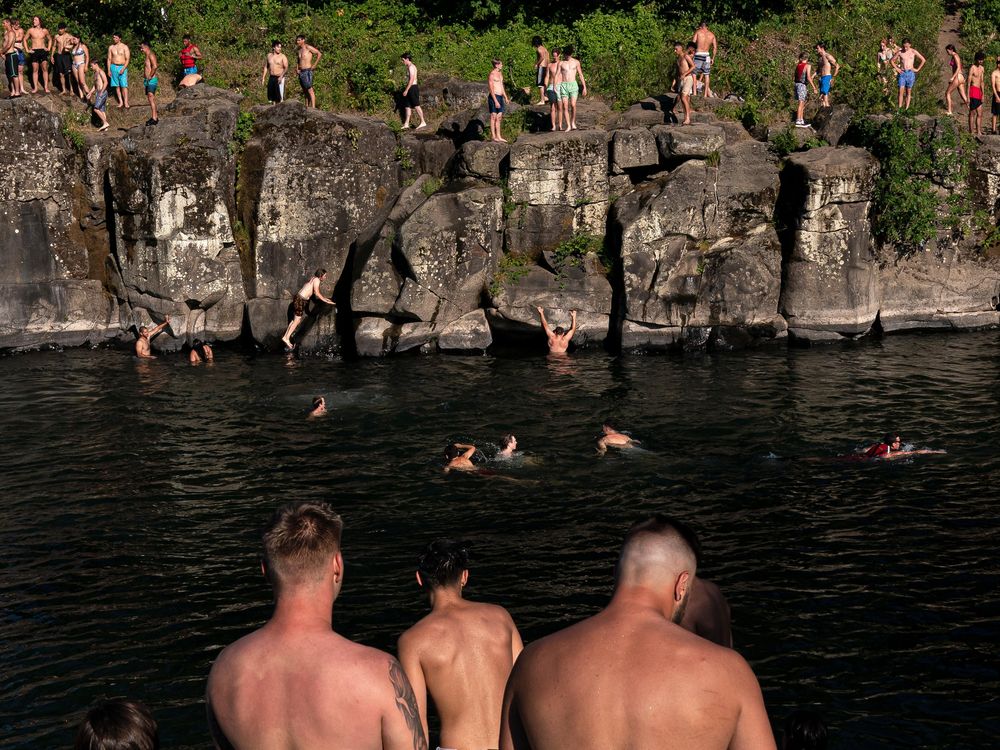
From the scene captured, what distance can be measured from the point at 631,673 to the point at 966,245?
2542cm

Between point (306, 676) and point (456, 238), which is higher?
point (456, 238)

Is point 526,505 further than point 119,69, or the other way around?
point 119,69

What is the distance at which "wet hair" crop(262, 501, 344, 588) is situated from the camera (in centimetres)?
455

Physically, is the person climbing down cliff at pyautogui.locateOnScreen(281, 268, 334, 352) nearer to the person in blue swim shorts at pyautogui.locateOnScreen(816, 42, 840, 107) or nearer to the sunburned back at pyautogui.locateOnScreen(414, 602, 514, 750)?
the person in blue swim shorts at pyautogui.locateOnScreen(816, 42, 840, 107)

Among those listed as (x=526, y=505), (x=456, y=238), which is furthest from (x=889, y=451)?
(x=456, y=238)

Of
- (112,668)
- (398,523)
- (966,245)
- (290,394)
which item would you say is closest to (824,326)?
(966,245)

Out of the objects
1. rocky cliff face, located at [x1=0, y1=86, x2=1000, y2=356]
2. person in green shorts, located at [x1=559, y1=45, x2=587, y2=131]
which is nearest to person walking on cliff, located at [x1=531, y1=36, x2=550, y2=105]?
person in green shorts, located at [x1=559, y1=45, x2=587, y2=131]

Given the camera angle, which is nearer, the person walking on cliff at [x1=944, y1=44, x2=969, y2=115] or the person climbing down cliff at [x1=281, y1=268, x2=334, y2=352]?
the person climbing down cliff at [x1=281, y1=268, x2=334, y2=352]

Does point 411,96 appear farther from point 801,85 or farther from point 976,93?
point 976,93

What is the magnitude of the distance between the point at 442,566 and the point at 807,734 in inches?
97.7

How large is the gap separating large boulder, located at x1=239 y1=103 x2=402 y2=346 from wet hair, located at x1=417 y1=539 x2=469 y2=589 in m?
20.9

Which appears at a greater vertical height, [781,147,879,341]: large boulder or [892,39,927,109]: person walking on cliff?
[892,39,927,109]: person walking on cliff

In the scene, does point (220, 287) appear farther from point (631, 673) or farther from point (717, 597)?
point (631, 673)

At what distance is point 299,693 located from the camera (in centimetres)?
444
